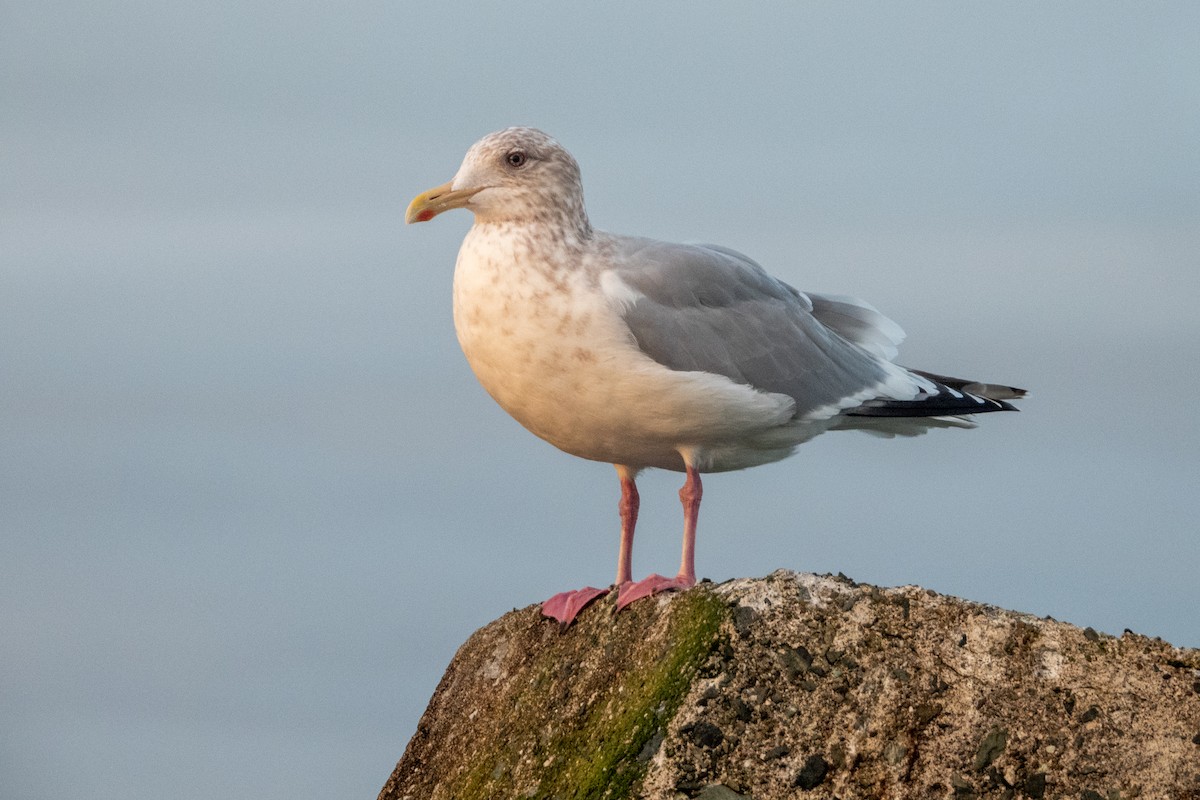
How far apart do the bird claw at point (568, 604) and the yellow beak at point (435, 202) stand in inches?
86.9

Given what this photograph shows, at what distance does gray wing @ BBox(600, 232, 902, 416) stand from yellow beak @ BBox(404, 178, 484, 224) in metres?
0.90

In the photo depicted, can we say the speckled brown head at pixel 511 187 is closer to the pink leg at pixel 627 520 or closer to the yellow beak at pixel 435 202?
the yellow beak at pixel 435 202

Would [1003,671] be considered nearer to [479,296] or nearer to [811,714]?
[811,714]

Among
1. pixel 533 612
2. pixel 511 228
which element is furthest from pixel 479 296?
pixel 533 612

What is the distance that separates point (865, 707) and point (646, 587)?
1580 millimetres

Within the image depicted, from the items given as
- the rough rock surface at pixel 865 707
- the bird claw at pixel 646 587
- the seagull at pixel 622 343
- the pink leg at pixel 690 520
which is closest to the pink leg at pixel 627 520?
the seagull at pixel 622 343

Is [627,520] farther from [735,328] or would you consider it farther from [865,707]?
[865,707]

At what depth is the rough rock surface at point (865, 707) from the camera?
6223 mm

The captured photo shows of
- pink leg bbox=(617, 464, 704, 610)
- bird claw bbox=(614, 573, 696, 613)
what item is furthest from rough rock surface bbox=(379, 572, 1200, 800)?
pink leg bbox=(617, 464, 704, 610)

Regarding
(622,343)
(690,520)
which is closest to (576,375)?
(622,343)

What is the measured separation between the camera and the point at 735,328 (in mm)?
8680

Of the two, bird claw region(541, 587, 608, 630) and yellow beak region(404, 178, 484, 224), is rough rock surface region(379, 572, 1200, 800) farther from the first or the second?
yellow beak region(404, 178, 484, 224)

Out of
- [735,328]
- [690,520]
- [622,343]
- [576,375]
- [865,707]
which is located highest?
[735,328]

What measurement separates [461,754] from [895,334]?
4.11 m
